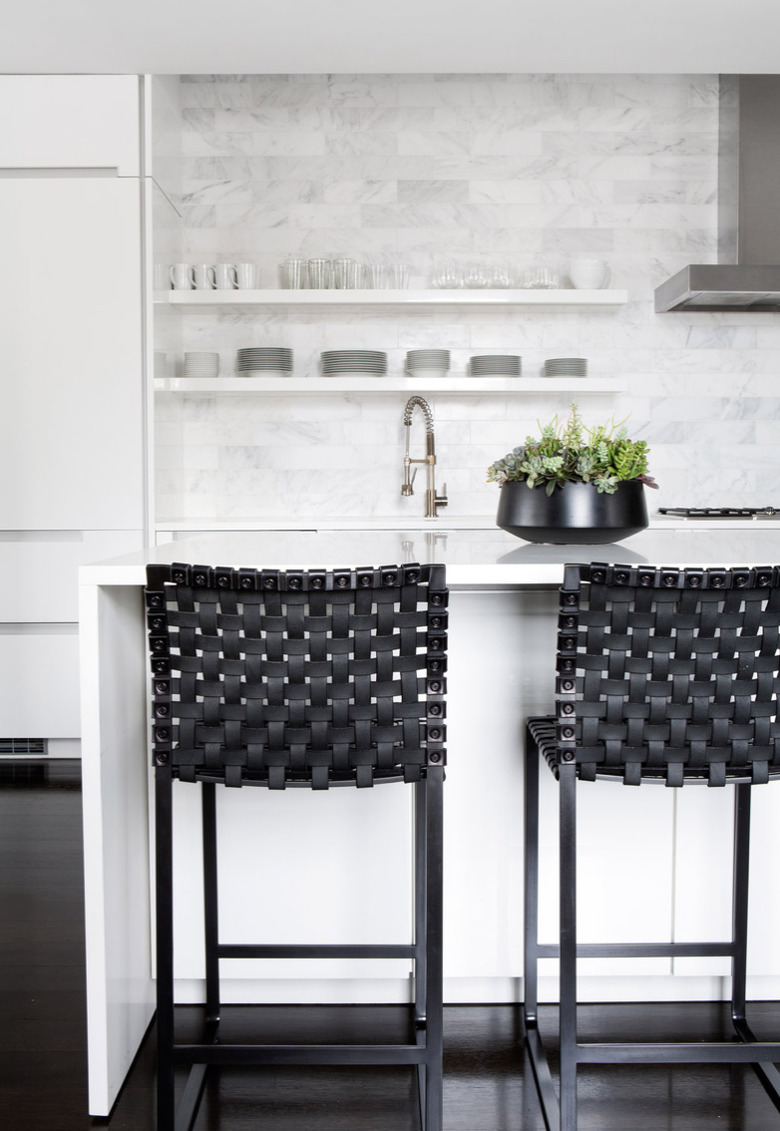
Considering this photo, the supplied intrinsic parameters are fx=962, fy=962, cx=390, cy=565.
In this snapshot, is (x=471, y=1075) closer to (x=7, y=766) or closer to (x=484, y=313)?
(x=7, y=766)

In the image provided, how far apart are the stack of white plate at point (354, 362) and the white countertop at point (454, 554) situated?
A: 5.89 feet

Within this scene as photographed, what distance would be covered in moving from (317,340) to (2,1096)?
3.28 m

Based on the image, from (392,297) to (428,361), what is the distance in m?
0.30

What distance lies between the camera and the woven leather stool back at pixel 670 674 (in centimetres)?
141

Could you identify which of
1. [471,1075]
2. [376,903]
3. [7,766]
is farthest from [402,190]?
[471,1075]

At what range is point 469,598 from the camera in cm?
190

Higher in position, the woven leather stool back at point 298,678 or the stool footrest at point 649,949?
the woven leather stool back at point 298,678

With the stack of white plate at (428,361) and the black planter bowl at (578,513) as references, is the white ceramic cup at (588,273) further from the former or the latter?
the black planter bowl at (578,513)

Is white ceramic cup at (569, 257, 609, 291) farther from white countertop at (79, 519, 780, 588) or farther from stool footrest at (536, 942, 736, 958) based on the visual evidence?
stool footrest at (536, 942, 736, 958)

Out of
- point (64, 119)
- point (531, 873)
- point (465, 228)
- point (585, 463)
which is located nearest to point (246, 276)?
point (64, 119)

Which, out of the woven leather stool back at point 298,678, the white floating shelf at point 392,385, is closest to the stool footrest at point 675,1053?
the woven leather stool back at point 298,678

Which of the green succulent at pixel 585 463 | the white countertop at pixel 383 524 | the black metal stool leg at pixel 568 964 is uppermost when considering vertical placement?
the green succulent at pixel 585 463

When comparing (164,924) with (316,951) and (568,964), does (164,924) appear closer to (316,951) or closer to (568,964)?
(316,951)

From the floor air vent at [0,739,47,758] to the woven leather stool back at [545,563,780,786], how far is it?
2.94 m
